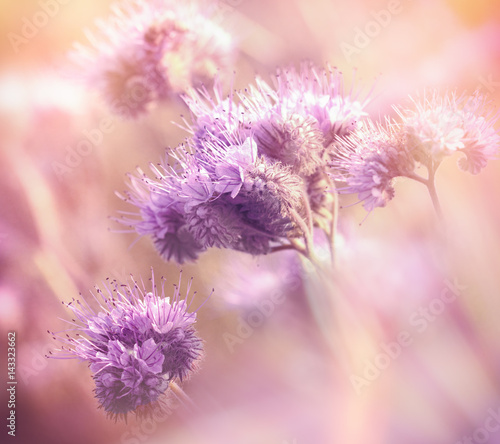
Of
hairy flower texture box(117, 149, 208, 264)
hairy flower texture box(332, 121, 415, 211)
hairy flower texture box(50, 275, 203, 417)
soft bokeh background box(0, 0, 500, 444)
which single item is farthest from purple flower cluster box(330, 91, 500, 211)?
hairy flower texture box(50, 275, 203, 417)

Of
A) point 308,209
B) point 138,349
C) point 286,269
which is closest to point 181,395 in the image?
point 138,349

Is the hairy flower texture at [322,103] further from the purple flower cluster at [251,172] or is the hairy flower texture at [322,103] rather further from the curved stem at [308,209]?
the curved stem at [308,209]

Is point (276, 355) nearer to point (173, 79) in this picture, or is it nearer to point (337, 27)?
point (173, 79)

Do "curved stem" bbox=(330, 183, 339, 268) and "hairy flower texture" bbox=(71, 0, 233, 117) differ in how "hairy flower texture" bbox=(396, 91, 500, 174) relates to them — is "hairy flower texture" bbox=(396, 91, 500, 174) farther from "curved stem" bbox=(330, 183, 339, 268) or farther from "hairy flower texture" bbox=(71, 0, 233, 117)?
"hairy flower texture" bbox=(71, 0, 233, 117)

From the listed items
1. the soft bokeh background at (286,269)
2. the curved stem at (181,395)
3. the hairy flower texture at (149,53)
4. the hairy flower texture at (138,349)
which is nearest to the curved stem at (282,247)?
the soft bokeh background at (286,269)

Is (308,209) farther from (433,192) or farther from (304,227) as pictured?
(433,192)

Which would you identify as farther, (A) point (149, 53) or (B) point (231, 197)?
(A) point (149, 53)
